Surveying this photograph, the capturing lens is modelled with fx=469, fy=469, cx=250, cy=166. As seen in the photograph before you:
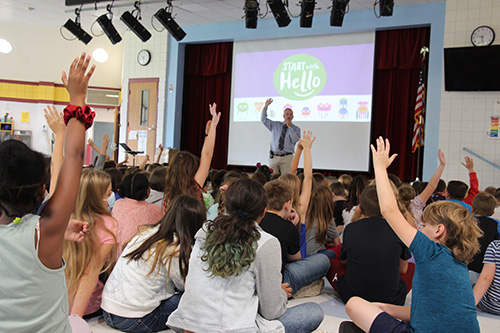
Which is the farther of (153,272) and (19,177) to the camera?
(153,272)

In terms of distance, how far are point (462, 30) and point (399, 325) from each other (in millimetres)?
7106

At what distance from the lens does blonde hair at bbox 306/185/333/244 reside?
3555mm

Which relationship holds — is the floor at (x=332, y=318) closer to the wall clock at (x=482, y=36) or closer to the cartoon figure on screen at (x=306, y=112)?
the wall clock at (x=482, y=36)

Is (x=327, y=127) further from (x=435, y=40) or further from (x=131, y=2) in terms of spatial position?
(x=131, y=2)

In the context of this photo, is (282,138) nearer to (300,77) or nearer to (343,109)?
(343,109)

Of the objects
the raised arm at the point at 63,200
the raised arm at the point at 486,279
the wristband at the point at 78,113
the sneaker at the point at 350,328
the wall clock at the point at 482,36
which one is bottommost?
the sneaker at the point at 350,328

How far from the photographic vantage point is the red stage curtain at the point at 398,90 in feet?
28.5

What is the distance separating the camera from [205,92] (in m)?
11.1

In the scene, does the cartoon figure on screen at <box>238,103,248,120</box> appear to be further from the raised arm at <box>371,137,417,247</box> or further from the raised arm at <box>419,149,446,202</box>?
the raised arm at <box>371,137,417,247</box>

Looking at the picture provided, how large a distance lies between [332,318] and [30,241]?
7.42ft

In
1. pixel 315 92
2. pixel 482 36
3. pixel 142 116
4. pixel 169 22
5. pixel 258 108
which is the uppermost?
pixel 169 22

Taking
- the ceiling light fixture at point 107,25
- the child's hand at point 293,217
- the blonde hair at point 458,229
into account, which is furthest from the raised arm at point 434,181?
the ceiling light fixture at point 107,25

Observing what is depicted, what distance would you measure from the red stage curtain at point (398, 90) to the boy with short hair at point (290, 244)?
587cm

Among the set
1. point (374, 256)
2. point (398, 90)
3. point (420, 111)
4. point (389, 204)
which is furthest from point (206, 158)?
point (398, 90)
